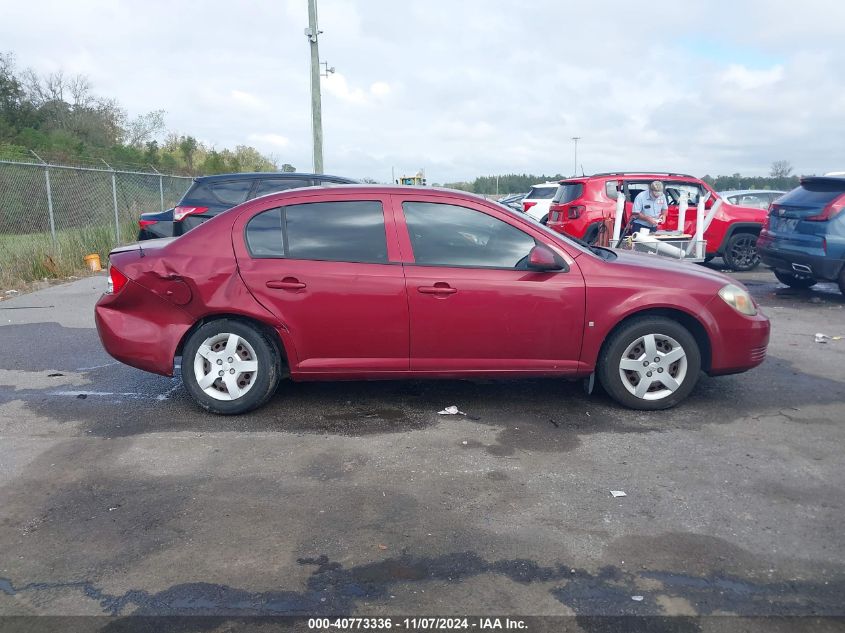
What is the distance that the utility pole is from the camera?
20.7 metres

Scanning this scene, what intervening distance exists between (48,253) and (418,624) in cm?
1254

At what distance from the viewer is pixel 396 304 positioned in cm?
502

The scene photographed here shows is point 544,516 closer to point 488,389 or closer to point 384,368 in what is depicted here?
point 384,368

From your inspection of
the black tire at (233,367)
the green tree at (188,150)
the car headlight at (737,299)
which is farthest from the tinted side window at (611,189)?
the green tree at (188,150)

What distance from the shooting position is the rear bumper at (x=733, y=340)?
5250 millimetres

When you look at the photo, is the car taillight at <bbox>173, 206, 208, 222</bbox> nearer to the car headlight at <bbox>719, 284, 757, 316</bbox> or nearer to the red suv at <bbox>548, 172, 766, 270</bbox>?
the red suv at <bbox>548, 172, 766, 270</bbox>

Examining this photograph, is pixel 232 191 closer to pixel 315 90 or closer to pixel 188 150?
pixel 315 90

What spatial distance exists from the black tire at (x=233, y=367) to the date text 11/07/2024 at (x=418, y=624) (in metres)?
2.52

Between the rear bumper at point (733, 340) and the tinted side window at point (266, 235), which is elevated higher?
the tinted side window at point (266, 235)

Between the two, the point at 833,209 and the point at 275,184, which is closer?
the point at 833,209

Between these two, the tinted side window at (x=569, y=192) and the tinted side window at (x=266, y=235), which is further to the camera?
the tinted side window at (x=569, y=192)

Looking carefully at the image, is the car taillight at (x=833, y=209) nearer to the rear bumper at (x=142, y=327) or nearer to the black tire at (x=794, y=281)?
the black tire at (x=794, y=281)

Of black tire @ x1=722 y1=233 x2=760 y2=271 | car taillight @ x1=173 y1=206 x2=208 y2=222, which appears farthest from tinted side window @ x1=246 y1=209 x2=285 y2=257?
black tire @ x1=722 y1=233 x2=760 y2=271

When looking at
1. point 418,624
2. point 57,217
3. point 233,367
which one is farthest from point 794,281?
point 57,217
